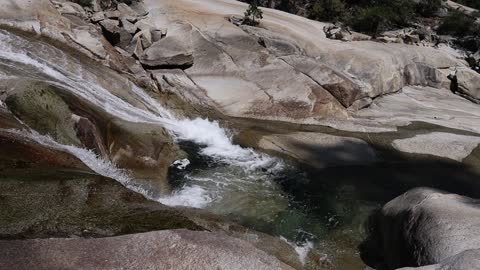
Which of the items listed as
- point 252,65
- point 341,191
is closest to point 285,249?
point 341,191

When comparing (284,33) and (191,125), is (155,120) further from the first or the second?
(284,33)

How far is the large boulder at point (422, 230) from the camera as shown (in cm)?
782

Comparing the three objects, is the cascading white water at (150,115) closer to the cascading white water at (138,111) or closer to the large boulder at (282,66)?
the cascading white water at (138,111)

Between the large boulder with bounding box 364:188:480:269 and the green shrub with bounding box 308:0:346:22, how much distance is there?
75.7 ft

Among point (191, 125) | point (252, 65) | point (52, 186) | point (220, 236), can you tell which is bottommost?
point (191, 125)

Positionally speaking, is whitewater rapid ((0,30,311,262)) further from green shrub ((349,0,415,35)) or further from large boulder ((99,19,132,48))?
green shrub ((349,0,415,35))

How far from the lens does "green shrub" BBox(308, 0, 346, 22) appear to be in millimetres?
31469

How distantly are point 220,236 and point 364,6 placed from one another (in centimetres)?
3250

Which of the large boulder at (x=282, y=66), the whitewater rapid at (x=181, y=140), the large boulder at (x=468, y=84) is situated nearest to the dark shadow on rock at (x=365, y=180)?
the whitewater rapid at (x=181, y=140)

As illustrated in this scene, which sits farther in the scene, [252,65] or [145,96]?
[252,65]

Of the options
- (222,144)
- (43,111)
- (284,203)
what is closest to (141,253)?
(284,203)

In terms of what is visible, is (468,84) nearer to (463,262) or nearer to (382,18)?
(382,18)

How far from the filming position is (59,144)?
36.6 feet

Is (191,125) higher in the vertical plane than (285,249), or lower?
lower
